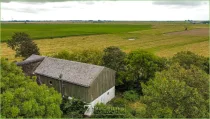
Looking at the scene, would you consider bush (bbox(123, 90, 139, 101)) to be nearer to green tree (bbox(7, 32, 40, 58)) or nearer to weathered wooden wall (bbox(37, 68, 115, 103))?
weathered wooden wall (bbox(37, 68, 115, 103))

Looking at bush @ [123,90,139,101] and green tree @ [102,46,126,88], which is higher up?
green tree @ [102,46,126,88]

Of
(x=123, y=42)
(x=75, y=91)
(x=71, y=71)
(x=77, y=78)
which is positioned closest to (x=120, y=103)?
(x=75, y=91)

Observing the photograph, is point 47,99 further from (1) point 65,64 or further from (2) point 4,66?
(1) point 65,64

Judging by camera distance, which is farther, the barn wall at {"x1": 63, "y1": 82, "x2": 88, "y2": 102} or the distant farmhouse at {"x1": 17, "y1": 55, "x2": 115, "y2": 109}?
the distant farmhouse at {"x1": 17, "y1": 55, "x2": 115, "y2": 109}

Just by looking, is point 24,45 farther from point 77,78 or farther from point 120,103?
point 120,103

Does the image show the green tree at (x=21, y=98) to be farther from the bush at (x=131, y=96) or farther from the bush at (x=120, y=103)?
the bush at (x=131, y=96)

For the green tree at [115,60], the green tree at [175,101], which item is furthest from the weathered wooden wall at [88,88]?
the green tree at [175,101]

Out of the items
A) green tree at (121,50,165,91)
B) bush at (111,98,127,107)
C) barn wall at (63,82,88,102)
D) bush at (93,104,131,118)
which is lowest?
bush at (111,98,127,107)

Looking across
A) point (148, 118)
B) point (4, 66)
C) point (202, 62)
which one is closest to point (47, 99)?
point (4, 66)

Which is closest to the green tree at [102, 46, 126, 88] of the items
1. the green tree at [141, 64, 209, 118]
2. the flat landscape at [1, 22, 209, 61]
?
the green tree at [141, 64, 209, 118]
